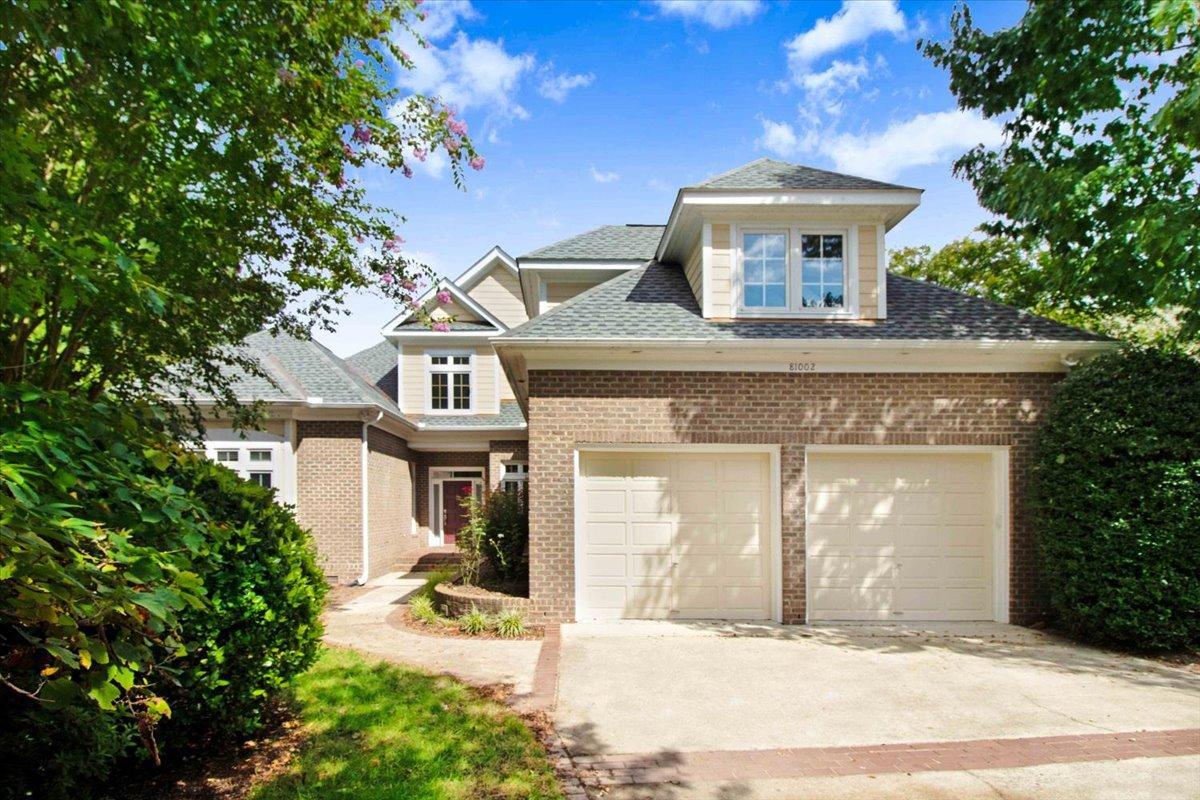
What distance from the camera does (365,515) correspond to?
1497 centimetres

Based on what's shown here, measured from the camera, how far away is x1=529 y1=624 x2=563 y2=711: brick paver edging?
252 inches

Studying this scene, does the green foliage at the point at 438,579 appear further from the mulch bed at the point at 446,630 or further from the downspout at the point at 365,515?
the downspout at the point at 365,515

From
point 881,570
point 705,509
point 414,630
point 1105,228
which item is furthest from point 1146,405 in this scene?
point 414,630

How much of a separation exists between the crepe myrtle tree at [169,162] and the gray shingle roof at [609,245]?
6.26m

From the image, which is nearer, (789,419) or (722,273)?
(789,419)

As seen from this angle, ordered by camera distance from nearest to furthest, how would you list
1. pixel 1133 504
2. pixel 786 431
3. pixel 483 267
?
1. pixel 1133 504
2. pixel 786 431
3. pixel 483 267

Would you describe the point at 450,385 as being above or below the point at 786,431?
above

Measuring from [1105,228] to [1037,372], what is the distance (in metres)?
2.24

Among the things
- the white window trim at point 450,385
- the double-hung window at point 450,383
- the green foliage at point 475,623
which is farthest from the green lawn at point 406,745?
the double-hung window at point 450,383

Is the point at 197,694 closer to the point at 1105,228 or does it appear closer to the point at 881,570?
the point at 881,570

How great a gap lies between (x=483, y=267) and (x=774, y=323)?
12.6 m

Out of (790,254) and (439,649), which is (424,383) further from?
(790,254)

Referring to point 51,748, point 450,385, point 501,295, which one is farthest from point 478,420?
point 51,748

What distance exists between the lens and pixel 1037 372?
986cm
